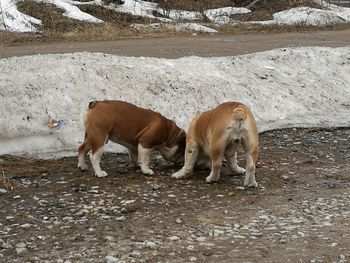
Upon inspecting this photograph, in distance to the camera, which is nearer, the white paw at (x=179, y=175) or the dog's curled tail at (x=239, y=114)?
the dog's curled tail at (x=239, y=114)

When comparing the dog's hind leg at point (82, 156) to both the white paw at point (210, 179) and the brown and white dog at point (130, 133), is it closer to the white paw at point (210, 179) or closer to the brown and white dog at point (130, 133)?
the brown and white dog at point (130, 133)

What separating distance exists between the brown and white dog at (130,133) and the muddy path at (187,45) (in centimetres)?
671

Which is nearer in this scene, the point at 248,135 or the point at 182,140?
the point at 248,135

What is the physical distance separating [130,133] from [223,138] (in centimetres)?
128

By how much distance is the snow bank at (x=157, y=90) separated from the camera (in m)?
9.50

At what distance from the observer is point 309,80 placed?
43.1 ft

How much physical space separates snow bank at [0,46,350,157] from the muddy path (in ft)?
8.05

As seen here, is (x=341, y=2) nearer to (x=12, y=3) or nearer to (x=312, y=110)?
(x=12, y=3)

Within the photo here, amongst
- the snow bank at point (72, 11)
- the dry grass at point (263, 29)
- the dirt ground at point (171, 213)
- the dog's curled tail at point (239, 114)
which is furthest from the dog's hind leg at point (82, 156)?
the snow bank at point (72, 11)

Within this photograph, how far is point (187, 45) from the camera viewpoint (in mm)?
17156

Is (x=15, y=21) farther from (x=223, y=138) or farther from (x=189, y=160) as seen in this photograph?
(x=223, y=138)

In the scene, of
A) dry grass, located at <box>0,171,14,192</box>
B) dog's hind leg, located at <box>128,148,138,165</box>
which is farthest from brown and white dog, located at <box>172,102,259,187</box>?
dry grass, located at <box>0,171,14,192</box>

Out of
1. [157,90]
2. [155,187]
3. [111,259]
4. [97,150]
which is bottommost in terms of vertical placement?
[155,187]

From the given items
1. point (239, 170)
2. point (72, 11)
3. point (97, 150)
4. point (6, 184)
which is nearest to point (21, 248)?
point (6, 184)
